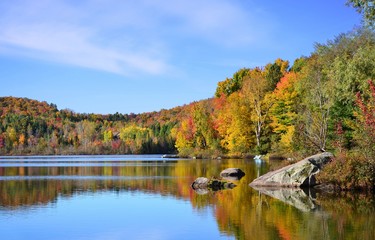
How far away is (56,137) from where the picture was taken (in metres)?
171

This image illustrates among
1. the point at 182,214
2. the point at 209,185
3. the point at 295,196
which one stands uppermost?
the point at 209,185

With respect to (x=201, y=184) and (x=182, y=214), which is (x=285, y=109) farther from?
(x=182, y=214)

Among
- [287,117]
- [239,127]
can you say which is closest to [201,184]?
[287,117]

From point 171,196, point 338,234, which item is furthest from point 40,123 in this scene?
point 338,234

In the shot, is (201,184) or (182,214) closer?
(182,214)

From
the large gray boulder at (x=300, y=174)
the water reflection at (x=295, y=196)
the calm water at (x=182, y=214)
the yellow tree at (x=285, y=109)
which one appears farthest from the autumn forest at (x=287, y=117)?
the calm water at (x=182, y=214)

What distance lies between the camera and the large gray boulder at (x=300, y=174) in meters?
27.0

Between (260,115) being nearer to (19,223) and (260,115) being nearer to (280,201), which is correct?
(280,201)

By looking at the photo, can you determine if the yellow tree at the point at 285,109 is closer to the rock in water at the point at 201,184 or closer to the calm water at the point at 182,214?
the rock in water at the point at 201,184

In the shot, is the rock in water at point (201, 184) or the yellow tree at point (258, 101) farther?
the yellow tree at point (258, 101)

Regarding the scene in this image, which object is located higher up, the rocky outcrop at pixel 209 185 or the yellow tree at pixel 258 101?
the yellow tree at pixel 258 101

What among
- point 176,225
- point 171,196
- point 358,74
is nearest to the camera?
point 176,225

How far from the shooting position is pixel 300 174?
27188mm

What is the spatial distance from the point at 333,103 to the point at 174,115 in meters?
136
